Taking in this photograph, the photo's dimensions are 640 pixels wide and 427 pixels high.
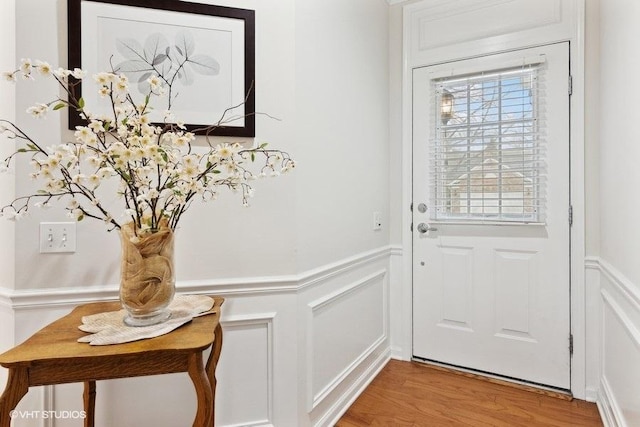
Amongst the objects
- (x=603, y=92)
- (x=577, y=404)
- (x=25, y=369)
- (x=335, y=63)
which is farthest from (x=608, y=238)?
(x=25, y=369)

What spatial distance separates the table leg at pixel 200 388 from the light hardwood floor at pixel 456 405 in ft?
3.52

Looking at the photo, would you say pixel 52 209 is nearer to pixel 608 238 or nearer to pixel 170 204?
pixel 170 204

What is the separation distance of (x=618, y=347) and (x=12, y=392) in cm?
222

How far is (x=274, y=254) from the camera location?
5.08 feet

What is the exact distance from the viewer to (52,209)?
1299 mm

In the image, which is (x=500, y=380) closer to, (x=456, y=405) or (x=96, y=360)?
(x=456, y=405)

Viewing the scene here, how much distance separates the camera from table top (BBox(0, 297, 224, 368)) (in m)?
0.89

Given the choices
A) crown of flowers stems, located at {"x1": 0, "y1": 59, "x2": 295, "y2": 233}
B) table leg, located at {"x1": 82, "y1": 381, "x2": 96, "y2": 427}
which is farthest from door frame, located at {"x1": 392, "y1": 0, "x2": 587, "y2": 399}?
table leg, located at {"x1": 82, "y1": 381, "x2": 96, "y2": 427}

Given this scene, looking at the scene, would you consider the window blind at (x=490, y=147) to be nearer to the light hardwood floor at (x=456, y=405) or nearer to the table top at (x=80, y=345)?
the light hardwood floor at (x=456, y=405)

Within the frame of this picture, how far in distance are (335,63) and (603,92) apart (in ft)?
4.66

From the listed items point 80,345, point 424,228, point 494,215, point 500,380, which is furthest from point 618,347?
point 80,345

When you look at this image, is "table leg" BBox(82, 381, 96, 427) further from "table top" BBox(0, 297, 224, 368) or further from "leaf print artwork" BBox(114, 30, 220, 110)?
"leaf print artwork" BBox(114, 30, 220, 110)

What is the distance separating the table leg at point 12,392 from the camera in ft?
2.76

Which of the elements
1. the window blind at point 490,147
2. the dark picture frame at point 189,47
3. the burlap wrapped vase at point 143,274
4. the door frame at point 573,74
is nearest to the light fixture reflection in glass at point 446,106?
the window blind at point 490,147
